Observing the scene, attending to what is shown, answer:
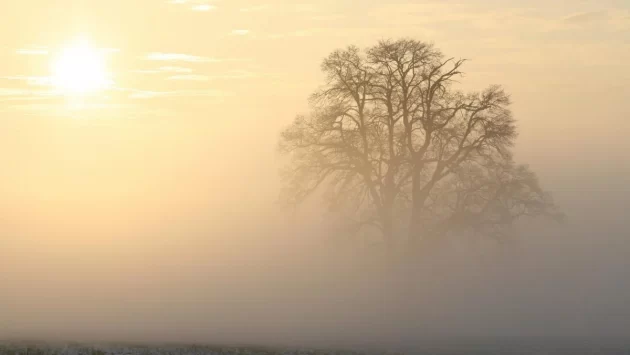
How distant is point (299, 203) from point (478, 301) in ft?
33.7

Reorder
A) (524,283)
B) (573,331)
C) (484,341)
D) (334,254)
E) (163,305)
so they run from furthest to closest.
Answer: (334,254)
(524,283)
(163,305)
(573,331)
(484,341)

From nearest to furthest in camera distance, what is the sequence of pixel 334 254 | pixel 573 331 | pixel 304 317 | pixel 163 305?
pixel 573 331 < pixel 304 317 < pixel 163 305 < pixel 334 254

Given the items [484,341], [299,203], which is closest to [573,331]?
[484,341]

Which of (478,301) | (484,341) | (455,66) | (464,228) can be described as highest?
(455,66)

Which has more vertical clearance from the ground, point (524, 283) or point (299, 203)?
point (299, 203)

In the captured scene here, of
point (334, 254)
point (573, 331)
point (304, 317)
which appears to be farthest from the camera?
point (334, 254)

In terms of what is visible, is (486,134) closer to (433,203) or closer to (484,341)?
(433,203)

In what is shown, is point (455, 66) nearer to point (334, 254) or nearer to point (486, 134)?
point (486, 134)

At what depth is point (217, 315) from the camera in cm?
4119

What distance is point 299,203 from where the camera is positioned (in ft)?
146

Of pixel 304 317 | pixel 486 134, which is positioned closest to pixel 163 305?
pixel 304 317

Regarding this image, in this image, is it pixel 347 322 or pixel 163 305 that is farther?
pixel 163 305

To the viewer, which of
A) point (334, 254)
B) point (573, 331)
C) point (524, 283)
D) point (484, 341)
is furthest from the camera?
point (334, 254)

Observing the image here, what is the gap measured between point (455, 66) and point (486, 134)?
3712 mm
